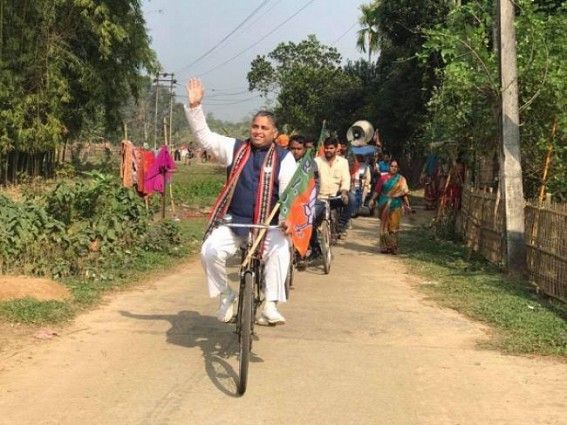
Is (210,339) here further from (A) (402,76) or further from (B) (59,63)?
(A) (402,76)

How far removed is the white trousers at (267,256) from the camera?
16.7 ft

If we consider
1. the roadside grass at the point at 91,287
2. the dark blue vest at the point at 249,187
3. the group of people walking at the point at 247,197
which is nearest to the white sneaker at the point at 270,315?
the group of people walking at the point at 247,197

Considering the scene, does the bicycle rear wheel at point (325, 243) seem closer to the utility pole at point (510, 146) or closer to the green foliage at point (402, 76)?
the utility pole at point (510, 146)

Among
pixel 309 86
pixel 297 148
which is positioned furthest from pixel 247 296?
pixel 309 86

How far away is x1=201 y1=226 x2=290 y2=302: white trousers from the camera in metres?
5.09

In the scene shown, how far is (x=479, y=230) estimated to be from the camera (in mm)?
11578

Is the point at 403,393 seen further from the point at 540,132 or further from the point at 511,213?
the point at 540,132

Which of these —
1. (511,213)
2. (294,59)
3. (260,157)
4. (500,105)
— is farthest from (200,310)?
(294,59)

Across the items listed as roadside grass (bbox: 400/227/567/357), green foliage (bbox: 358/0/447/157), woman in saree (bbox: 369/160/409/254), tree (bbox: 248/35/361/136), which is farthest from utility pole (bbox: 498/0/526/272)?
tree (bbox: 248/35/361/136)

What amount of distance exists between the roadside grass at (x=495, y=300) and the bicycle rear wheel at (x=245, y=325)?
2418 millimetres

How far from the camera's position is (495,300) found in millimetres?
7660

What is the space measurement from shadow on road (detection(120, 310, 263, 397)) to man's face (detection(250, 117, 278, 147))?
66.2 inches

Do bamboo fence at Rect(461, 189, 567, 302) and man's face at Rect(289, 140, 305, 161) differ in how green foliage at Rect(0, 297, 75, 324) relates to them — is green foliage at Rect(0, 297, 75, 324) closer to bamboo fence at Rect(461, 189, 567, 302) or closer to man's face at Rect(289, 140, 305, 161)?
man's face at Rect(289, 140, 305, 161)

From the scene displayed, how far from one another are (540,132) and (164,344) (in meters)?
7.03
